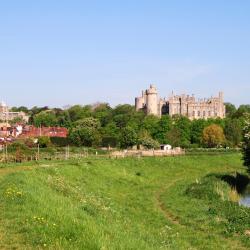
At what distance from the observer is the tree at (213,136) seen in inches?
4220

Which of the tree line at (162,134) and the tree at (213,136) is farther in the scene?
the tree at (213,136)

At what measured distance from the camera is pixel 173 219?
2589cm

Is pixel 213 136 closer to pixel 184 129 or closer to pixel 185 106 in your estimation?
pixel 184 129

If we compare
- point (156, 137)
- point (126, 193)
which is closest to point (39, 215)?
point (126, 193)

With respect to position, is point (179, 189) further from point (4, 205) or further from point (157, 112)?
point (157, 112)

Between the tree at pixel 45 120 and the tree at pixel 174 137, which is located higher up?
the tree at pixel 45 120

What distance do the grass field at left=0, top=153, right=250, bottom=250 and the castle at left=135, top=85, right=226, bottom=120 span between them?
4667 inches

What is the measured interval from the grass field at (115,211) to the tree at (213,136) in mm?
52748

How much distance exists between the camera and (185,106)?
175 metres

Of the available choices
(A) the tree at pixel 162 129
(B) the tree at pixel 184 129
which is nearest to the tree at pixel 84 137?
(A) the tree at pixel 162 129

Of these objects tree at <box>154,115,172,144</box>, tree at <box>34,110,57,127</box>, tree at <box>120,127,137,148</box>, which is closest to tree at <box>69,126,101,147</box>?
tree at <box>120,127,137,148</box>

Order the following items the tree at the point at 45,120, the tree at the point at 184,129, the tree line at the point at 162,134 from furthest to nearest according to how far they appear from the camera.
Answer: the tree at the point at 45,120 < the tree at the point at 184,129 < the tree line at the point at 162,134

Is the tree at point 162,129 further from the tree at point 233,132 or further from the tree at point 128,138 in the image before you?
the tree at point 128,138

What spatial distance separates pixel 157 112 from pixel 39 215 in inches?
6650
